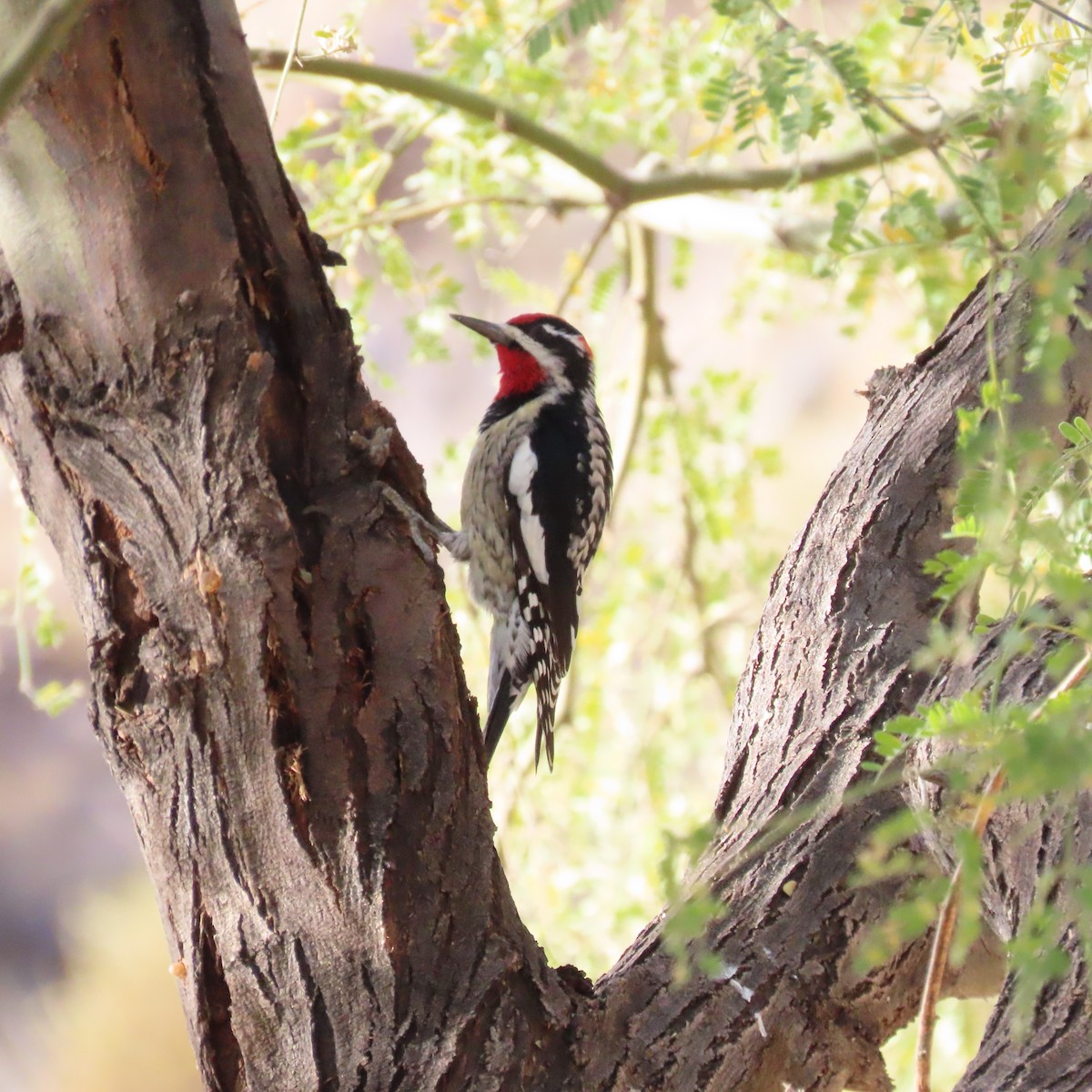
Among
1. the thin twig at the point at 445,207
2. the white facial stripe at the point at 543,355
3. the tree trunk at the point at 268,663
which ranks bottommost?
the tree trunk at the point at 268,663

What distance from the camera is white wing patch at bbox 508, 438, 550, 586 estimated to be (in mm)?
3027

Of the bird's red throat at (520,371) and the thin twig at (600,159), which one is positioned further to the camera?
the bird's red throat at (520,371)

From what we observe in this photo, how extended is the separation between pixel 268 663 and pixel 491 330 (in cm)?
190

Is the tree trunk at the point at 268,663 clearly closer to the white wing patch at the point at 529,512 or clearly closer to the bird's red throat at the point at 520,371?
the white wing patch at the point at 529,512

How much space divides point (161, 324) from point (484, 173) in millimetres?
2302

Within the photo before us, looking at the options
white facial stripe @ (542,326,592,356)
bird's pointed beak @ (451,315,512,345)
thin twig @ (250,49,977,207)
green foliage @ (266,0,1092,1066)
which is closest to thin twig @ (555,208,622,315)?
green foliage @ (266,0,1092,1066)

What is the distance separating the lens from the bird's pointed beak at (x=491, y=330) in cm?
328

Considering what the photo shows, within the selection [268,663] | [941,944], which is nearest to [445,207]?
[268,663]

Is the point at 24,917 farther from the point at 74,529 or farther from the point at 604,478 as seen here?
the point at 74,529

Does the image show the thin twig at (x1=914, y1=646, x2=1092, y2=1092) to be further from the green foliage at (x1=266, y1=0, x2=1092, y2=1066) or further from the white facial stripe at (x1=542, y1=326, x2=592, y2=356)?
the white facial stripe at (x1=542, y1=326, x2=592, y2=356)

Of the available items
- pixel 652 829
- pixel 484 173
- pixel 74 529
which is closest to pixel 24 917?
pixel 652 829

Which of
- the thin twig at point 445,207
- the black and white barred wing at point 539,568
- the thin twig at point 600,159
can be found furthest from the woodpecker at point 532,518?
the thin twig at point 600,159

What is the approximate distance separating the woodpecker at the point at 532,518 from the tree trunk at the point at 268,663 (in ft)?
3.99

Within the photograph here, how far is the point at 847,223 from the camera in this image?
206 cm
